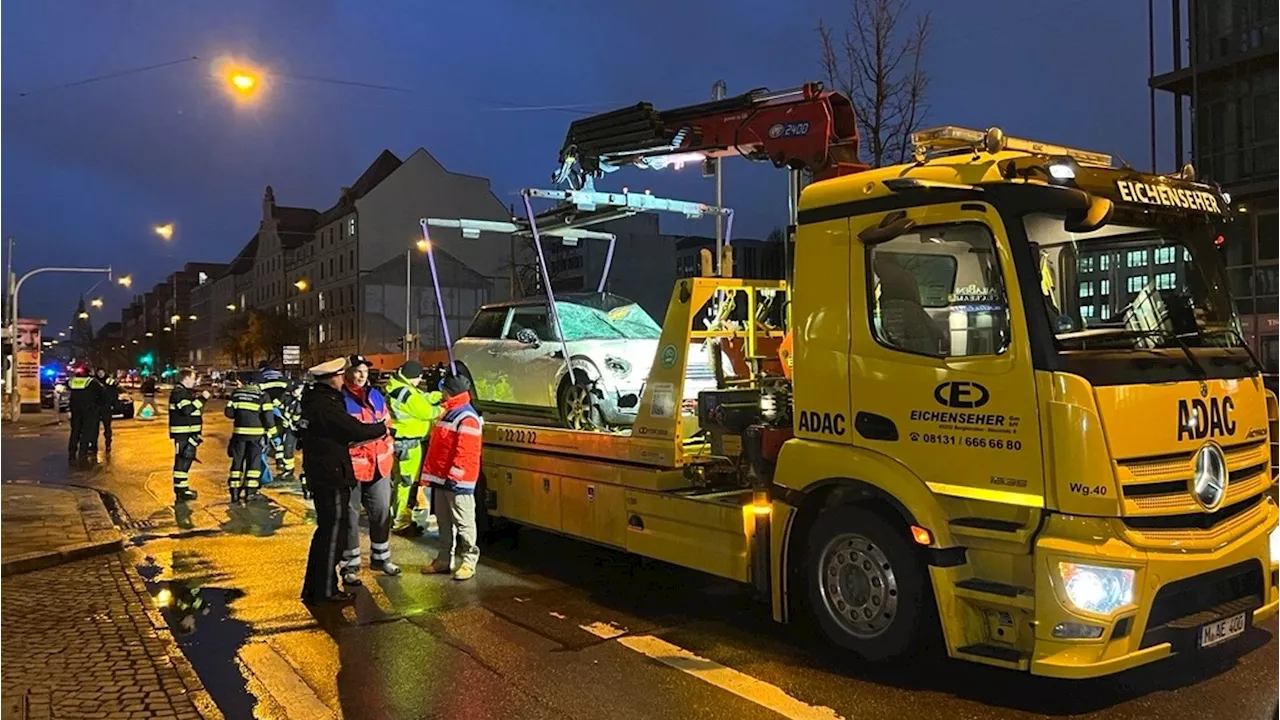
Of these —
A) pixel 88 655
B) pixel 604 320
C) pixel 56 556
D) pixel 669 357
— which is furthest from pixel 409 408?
pixel 88 655

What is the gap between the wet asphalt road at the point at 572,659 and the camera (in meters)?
4.93

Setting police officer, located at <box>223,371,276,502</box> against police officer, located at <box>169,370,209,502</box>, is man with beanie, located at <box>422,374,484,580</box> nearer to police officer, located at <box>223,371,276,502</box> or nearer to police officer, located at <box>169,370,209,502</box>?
police officer, located at <box>223,371,276,502</box>

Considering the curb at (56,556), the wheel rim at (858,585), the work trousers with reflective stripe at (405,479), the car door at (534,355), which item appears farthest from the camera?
the car door at (534,355)

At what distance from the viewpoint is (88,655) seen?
5801mm

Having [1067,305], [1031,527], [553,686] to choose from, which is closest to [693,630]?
[553,686]

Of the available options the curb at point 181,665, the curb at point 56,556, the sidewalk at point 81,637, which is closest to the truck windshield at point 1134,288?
the curb at point 181,665

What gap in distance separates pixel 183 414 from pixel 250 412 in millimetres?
1080

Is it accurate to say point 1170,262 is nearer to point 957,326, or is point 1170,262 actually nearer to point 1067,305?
point 1067,305

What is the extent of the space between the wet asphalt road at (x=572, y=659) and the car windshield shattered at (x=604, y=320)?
85.2 inches

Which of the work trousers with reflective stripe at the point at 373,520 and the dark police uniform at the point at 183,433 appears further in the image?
the dark police uniform at the point at 183,433

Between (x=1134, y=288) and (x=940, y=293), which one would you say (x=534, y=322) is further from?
(x=1134, y=288)

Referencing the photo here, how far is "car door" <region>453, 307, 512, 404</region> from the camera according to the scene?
10.6m

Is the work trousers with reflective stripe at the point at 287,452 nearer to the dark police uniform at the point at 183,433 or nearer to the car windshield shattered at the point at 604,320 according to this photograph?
the dark police uniform at the point at 183,433

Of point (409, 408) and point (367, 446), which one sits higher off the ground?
point (409, 408)
